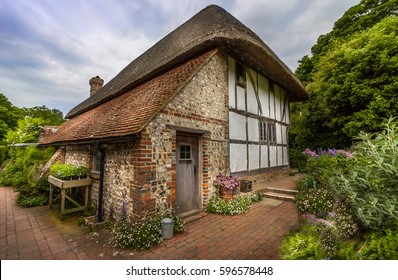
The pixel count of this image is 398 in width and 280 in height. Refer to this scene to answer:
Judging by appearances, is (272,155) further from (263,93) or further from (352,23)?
(352,23)

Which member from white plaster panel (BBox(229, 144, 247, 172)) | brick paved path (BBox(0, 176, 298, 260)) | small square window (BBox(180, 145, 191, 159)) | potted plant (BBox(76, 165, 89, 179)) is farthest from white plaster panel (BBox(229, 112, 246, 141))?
potted plant (BBox(76, 165, 89, 179))

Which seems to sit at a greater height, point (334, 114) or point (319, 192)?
point (334, 114)

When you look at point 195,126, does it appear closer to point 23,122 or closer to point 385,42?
point 385,42

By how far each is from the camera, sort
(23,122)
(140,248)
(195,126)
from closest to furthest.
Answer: (140,248), (195,126), (23,122)

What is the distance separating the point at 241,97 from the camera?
711cm

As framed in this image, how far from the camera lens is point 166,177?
14.3 feet

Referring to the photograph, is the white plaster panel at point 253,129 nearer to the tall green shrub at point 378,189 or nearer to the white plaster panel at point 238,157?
the white plaster panel at point 238,157

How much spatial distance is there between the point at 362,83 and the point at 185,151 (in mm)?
8769

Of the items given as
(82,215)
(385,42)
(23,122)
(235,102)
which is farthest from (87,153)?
(385,42)

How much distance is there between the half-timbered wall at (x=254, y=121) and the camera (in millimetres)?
6730

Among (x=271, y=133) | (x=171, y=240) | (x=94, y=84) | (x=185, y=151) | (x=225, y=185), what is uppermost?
(x=94, y=84)

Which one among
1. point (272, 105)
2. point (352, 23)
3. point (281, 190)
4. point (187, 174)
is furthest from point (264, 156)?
point (352, 23)

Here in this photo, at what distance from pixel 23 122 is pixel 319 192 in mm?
16510

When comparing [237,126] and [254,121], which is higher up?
[254,121]
